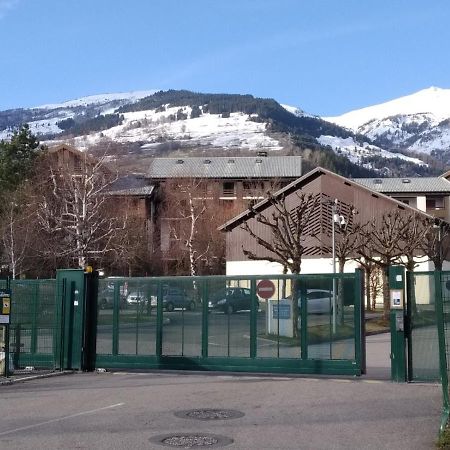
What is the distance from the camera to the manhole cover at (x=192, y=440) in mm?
8941

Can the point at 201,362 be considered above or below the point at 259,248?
below

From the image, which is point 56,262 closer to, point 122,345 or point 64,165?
point 64,165

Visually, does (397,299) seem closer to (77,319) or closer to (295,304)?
(295,304)

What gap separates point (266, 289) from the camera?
15.9 m

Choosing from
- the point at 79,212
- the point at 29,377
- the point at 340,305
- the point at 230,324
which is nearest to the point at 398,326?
the point at 340,305

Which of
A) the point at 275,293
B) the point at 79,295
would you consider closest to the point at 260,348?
the point at 275,293

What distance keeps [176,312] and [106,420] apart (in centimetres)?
599

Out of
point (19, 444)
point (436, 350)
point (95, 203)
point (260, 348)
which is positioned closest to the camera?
point (19, 444)

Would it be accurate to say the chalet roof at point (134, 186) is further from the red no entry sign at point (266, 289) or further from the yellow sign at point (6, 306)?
the red no entry sign at point (266, 289)

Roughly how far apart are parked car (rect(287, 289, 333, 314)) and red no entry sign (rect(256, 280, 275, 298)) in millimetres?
760

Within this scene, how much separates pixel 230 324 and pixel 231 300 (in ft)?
1.69

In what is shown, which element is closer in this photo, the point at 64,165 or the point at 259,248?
the point at 64,165

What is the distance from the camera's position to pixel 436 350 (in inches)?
543

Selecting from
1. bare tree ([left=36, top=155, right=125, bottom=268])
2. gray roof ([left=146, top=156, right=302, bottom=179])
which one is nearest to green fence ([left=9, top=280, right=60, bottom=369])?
bare tree ([left=36, top=155, right=125, bottom=268])
